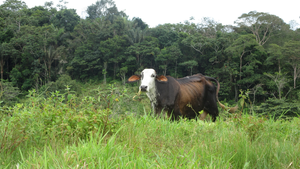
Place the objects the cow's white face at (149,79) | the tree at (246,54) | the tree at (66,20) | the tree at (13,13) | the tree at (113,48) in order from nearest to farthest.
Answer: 1. the cow's white face at (149,79)
2. the tree at (246,54)
3. the tree at (113,48)
4. the tree at (13,13)
5. the tree at (66,20)

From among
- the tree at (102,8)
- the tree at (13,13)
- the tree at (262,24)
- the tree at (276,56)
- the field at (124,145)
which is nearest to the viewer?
the field at (124,145)

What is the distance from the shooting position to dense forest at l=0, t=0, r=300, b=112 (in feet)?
86.0

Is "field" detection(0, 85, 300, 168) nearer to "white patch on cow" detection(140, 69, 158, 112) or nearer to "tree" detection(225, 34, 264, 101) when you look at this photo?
"white patch on cow" detection(140, 69, 158, 112)

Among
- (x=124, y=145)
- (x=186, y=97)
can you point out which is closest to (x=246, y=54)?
(x=186, y=97)

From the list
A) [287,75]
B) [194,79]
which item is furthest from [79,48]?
[194,79]

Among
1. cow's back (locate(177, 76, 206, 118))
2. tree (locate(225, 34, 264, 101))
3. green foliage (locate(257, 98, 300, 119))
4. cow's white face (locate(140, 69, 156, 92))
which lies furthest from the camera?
tree (locate(225, 34, 264, 101))

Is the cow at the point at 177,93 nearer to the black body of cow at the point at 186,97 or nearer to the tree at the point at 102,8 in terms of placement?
the black body of cow at the point at 186,97

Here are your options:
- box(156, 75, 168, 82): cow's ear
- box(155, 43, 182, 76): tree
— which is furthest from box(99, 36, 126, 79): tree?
box(156, 75, 168, 82): cow's ear

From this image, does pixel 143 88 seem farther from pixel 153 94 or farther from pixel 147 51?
pixel 147 51

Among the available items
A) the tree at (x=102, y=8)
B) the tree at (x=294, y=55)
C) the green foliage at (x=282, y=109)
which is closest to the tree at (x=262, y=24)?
the tree at (x=294, y=55)

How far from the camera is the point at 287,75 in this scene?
24484 millimetres

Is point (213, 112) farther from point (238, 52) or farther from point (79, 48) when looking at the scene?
point (79, 48)

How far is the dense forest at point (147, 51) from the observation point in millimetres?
26203

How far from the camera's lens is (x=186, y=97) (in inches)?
165
